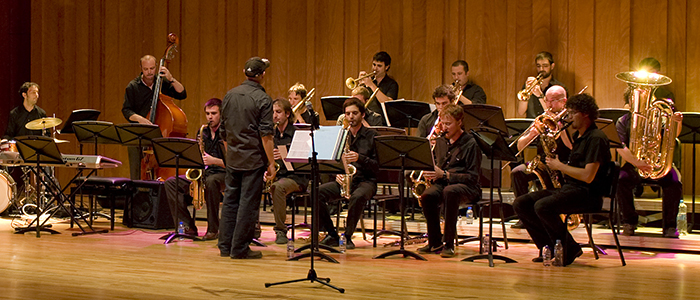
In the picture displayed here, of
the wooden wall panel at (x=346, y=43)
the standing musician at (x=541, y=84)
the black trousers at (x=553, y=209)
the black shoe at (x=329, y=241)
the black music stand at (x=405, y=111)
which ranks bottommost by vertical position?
the black shoe at (x=329, y=241)

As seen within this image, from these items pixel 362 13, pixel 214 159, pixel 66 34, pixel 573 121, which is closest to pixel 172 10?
pixel 66 34

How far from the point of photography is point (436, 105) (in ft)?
20.9

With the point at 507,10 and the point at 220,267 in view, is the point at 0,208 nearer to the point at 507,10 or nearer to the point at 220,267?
the point at 220,267

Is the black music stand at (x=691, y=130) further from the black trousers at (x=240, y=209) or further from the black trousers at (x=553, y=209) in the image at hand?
the black trousers at (x=240, y=209)

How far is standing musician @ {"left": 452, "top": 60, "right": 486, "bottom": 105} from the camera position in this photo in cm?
770

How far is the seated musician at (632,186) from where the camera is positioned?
237 inches

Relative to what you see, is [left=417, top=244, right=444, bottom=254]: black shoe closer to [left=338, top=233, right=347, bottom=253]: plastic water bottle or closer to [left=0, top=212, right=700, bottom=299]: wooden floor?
[left=0, top=212, right=700, bottom=299]: wooden floor

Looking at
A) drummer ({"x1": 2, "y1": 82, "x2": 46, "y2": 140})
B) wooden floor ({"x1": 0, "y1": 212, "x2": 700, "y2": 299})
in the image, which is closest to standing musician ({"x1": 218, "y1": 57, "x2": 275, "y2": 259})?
wooden floor ({"x1": 0, "y1": 212, "x2": 700, "y2": 299})

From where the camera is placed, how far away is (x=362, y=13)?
8922 millimetres

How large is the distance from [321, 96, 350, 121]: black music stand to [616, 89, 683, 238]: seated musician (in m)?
2.57

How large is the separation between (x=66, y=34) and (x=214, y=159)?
5364 millimetres

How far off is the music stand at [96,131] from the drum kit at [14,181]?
31 cm

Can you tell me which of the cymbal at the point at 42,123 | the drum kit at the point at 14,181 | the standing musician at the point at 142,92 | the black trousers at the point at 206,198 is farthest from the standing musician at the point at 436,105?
the cymbal at the point at 42,123

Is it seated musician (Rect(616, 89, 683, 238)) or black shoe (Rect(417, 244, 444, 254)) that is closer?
black shoe (Rect(417, 244, 444, 254))
